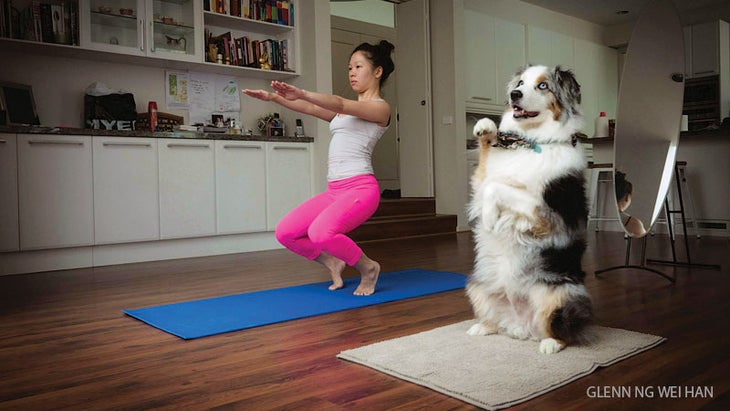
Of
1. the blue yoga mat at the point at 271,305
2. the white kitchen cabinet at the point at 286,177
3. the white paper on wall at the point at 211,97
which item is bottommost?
the blue yoga mat at the point at 271,305

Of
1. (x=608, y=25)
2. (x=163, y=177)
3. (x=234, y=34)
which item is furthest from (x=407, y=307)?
(x=608, y=25)

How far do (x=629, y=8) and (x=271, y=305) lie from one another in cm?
751

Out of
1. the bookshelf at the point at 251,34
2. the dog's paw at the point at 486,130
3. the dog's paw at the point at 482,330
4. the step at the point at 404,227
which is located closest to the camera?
the dog's paw at the point at 486,130

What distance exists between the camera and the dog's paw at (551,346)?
1777 mm

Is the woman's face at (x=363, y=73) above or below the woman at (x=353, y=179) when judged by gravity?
above

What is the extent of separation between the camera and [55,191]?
3.95 metres

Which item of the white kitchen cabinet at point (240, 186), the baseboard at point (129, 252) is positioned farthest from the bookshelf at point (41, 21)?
the baseboard at point (129, 252)

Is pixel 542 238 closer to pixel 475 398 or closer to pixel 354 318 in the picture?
pixel 475 398

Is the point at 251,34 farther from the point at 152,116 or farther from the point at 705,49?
the point at 705,49

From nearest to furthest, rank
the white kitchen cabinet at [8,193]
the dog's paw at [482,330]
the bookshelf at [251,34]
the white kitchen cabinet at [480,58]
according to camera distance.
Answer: the dog's paw at [482,330]
the white kitchen cabinet at [8,193]
the bookshelf at [251,34]
the white kitchen cabinet at [480,58]

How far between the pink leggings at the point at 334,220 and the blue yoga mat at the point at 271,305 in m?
0.22

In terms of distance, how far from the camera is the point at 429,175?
666cm

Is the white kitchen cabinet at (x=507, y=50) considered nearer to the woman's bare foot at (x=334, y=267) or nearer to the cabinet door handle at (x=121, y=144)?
the cabinet door handle at (x=121, y=144)

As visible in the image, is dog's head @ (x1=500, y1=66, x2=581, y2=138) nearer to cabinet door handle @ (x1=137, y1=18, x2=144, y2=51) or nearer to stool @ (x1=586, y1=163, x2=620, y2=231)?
cabinet door handle @ (x1=137, y1=18, x2=144, y2=51)
